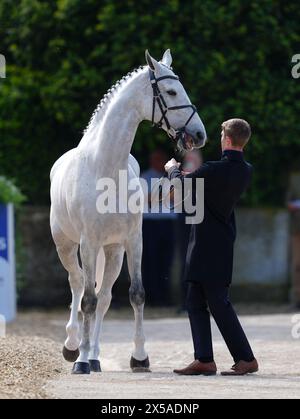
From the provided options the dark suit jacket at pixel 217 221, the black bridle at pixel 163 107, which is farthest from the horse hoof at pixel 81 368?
the black bridle at pixel 163 107

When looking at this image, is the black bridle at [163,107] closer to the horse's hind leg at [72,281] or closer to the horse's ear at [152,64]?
the horse's ear at [152,64]

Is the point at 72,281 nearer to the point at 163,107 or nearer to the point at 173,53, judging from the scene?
the point at 163,107

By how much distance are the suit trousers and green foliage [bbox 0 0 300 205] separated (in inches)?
254

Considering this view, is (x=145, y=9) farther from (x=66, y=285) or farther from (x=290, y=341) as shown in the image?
(x=290, y=341)

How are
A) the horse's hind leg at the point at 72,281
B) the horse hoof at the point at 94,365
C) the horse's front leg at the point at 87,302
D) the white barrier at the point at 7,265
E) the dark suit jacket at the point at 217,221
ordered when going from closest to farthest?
the dark suit jacket at the point at 217,221
the horse's front leg at the point at 87,302
the horse hoof at the point at 94,365
the horse's hind leg at the point at 72,281
the white barrier at the point at 7,265

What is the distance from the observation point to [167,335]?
11781mm

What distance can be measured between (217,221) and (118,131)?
101cm

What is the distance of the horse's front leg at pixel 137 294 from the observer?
27.9 ft

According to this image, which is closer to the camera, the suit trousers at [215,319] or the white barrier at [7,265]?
the suit trousers at [215,319]

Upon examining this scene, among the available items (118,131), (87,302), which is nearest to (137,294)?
(87,302)

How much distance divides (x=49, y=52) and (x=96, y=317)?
265 inches

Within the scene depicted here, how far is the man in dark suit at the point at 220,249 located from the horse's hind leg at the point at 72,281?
1241mm

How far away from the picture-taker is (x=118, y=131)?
847 centimetres

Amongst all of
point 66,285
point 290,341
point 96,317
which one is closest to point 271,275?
point 66,285
